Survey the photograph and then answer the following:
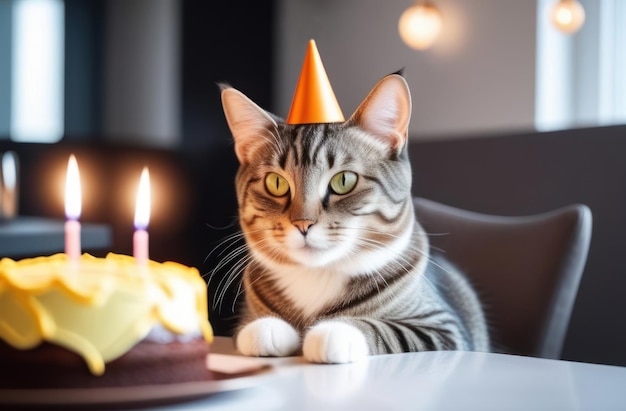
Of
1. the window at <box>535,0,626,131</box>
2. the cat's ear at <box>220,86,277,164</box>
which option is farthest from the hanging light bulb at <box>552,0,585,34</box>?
the cat's ear at <box>220,86,277,164</box>

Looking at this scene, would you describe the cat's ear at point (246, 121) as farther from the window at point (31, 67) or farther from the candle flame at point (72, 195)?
the window at point (31, 67)

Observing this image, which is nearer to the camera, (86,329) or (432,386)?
(86,329)

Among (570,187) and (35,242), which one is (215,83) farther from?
(570,187)

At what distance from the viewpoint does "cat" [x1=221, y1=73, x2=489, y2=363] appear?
1079mm

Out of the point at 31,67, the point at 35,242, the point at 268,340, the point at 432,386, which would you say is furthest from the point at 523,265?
the point at 31,67

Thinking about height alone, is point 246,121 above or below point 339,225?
above

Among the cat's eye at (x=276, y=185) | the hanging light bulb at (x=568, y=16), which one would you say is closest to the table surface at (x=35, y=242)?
the cat's eye at (x=276, y=185)

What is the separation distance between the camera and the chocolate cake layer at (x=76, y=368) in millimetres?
551

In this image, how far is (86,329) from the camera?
553 millimetres

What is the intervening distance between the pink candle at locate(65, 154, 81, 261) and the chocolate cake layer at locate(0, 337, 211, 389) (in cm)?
9

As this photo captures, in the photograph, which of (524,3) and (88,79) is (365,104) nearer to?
(524,3)

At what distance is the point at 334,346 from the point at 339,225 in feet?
0.90

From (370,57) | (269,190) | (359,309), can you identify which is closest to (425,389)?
(359,309)

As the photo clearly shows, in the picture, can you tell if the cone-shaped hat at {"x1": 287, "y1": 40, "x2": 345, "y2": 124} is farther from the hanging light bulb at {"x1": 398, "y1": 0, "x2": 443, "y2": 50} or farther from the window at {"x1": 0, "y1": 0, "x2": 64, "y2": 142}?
the window at {"x1": 0, "y1": 0, "x2": 64, "y2": 142}
